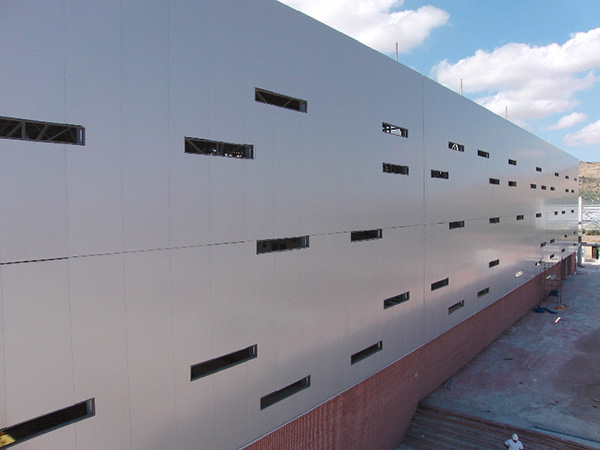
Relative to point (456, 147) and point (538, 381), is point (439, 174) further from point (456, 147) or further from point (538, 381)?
point (538, 381)

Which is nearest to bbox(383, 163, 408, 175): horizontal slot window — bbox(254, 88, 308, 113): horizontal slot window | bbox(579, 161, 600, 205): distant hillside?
bbox(254, 88, 308, 113): horizontal slot window

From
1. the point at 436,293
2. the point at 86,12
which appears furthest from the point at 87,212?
the point at 436,293

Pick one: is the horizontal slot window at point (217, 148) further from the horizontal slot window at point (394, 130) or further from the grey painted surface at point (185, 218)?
the horizontal slot window at point (394, 130)

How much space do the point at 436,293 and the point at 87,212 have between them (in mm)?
10754

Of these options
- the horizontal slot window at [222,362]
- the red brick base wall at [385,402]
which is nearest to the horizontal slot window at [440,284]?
the red brick base wall at [385,402]

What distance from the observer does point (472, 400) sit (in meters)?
12.8

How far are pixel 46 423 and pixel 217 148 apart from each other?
14.6 feet

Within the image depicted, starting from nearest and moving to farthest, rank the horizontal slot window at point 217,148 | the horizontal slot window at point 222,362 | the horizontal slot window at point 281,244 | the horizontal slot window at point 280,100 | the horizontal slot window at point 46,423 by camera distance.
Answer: the horizontal slot window at point 46,423, the horizontal slot window at point 217,148, the horizontal slot window at point 222,362, the horizontal slot window at point 280,100, the horizontal slot window at point 281,244

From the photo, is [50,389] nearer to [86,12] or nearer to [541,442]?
[86,12]

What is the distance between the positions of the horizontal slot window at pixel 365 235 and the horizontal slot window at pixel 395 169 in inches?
65.4

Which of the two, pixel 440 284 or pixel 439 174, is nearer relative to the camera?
pixel 439 174

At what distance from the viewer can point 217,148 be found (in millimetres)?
6484

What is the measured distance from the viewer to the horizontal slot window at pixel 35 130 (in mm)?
4500

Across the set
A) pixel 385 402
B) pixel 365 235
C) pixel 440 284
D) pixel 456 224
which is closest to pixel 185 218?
pixel 365 235
